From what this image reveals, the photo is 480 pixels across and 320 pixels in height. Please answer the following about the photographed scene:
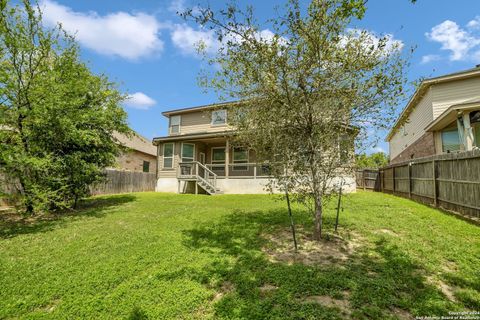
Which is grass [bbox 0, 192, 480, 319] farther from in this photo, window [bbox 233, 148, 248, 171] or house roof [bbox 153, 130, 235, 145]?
window [bbox 233, 148, 248, 171]

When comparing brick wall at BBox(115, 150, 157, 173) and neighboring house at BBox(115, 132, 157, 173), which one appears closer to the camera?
brick wall at BBox(115, 150, 157, 173)

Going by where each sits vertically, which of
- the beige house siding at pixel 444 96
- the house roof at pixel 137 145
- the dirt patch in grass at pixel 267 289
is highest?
the beige house siding at pixel 444 96

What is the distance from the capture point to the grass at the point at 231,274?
3016mm

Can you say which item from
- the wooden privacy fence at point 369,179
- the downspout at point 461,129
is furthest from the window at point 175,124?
the downspout at point 461,129

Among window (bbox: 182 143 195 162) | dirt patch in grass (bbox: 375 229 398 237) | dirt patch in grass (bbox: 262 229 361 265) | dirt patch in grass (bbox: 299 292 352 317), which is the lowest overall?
dirt patch in grass (bbox: 299 292 352 317)

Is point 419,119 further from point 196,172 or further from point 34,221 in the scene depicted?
point 34,221

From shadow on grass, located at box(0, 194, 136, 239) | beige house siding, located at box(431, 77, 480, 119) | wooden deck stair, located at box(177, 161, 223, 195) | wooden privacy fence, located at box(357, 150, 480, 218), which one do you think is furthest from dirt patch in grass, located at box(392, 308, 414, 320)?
beige house siding, located at box(431, 77, 480, 119)

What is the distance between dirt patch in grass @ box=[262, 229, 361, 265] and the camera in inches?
169

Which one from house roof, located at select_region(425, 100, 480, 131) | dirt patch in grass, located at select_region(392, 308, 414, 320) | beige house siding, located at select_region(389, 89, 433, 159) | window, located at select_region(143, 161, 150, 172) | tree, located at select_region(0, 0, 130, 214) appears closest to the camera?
dirt patch in grass, located at select_region(392, 308, 414, 320)

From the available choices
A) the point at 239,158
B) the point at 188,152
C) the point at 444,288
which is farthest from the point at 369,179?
the point at 444,288

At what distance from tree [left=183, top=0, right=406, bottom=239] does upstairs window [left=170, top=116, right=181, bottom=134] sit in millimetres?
15368

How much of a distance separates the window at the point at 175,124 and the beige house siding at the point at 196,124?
29 cm

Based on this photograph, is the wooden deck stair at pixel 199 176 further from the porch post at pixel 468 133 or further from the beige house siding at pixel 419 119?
the porch post at pixel 468 133

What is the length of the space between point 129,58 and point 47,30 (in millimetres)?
6152
